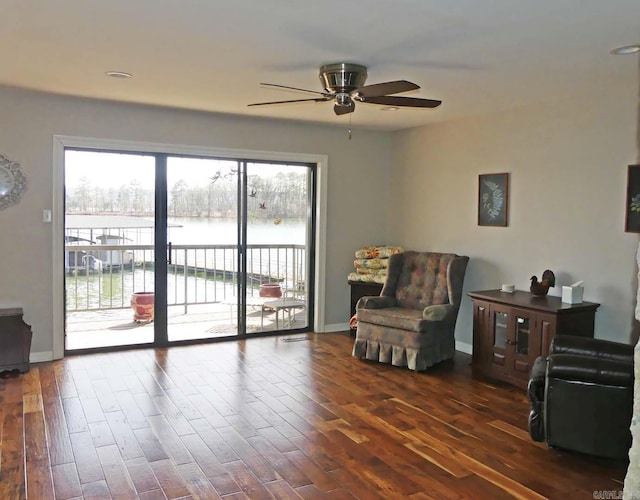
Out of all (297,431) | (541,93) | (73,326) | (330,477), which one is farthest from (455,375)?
(73,326)

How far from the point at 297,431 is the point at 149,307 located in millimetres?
2843

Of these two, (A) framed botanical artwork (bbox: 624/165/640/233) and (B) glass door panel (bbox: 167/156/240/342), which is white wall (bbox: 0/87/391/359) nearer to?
(B) glass door panel (bbox: 167/156/240/342)

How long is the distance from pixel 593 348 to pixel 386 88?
2126mm

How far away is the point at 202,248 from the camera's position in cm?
594

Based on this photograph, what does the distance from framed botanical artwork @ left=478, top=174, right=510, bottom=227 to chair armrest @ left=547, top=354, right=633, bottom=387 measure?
2.31 metres

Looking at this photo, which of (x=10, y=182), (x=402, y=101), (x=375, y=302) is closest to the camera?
(x=402, y=101)

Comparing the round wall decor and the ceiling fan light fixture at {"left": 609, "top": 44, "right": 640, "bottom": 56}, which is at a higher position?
the ceiling fan light fixture at {"left": 609, "top": 44, "right": 640, "bottom": 56}

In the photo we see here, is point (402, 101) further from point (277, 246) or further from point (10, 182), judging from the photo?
point (10, 182)

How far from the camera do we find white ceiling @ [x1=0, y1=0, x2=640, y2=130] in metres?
2.74

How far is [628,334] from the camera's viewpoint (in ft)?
13.7

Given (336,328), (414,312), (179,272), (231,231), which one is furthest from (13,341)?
(414,312)

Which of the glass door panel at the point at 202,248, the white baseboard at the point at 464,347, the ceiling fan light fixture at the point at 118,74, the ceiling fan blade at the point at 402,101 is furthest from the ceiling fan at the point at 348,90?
the white baseboard at the point at 464,347

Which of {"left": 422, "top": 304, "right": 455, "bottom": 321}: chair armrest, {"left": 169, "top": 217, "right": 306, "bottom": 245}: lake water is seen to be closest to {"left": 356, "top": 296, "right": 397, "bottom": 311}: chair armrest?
{"left": 422, "top": 304, "right": 455, "bottom": 321}: chair armrest

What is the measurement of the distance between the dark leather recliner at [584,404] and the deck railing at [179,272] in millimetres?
3623
